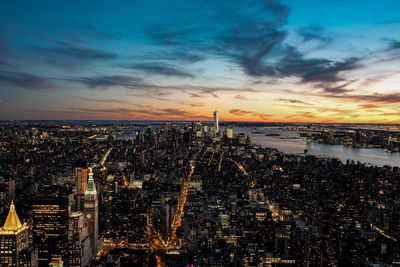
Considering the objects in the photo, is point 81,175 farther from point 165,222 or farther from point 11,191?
point 165,222

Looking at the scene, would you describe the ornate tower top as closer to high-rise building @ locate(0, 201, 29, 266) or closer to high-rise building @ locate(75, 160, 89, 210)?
high-rise building @ locate(0, 201, 29, 266)

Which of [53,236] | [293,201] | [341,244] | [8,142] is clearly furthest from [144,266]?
[8,142]

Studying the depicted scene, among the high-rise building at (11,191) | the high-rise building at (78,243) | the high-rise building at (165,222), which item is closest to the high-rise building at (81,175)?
the high-rise building at (11,191)

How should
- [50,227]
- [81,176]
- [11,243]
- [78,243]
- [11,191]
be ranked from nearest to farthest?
[11,243], [78,243], [50,227], [11,191], [81,176]

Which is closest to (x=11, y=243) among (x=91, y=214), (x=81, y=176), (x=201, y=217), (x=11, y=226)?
(x=11, y=226)

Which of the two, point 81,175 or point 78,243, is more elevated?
point 81,175
